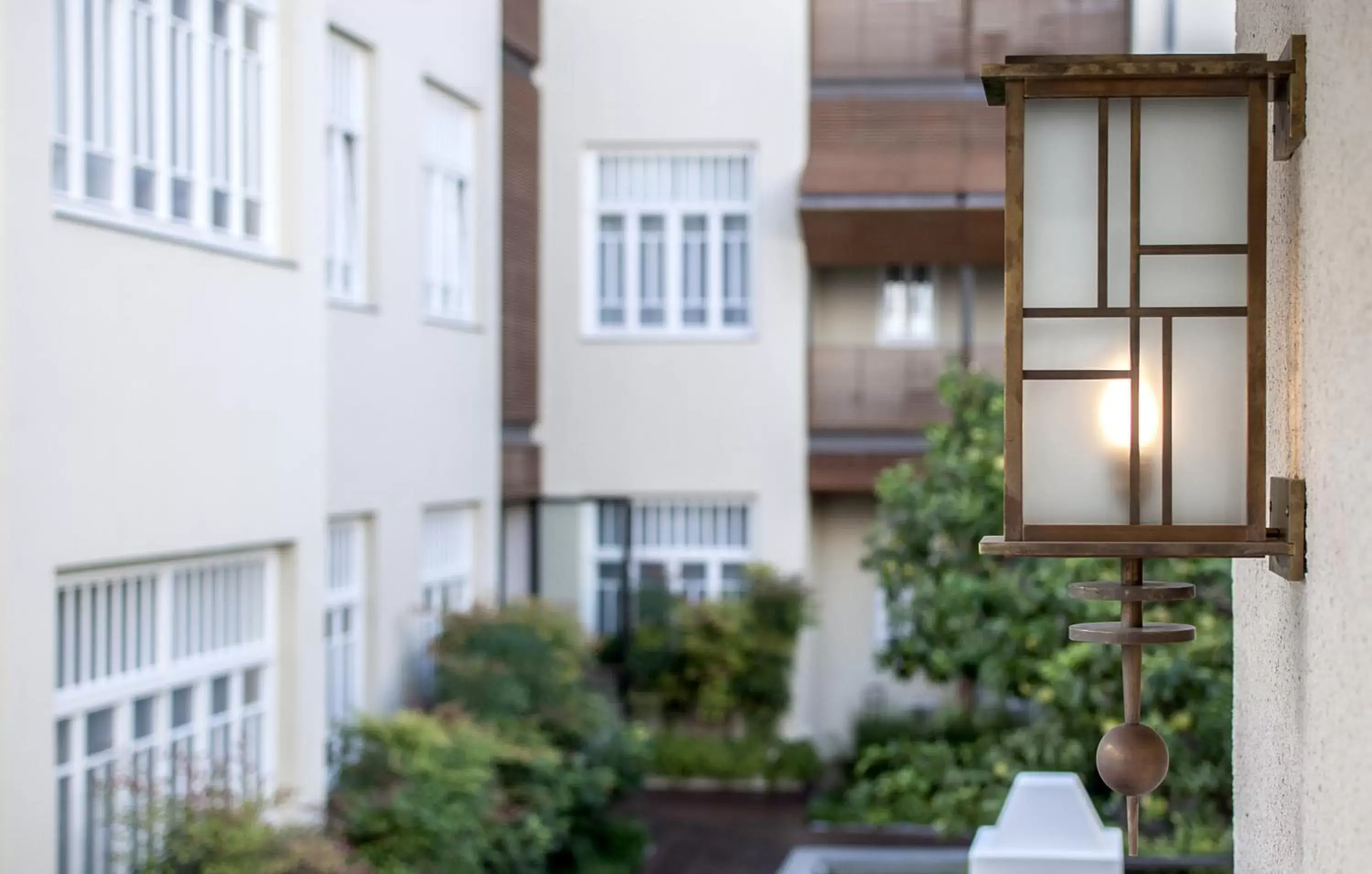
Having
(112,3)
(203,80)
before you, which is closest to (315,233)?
(203,80)

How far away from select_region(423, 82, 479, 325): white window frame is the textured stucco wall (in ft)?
37.5

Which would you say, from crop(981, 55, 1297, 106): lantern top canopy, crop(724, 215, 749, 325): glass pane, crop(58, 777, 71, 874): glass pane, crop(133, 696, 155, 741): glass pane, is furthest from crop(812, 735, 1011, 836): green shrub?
crop(981, 55, 1297, 106): lantern top canopy

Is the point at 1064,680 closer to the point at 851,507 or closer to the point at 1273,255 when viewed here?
the point at 1273,255

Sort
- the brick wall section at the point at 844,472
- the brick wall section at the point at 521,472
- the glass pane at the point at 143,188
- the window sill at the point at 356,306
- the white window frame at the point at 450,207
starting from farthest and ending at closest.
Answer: the brick wall section at the point at 844,472, the brick wall section at the point at 521,472, the white window frame at the point at 450,207, the window sill at the point at 356,306, the glass pane at the point at 143,188

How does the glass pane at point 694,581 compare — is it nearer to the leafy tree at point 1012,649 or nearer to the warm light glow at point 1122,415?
the leafy tree at point 1012,649

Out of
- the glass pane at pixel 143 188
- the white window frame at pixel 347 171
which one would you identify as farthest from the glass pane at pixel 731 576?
the glass pane at pixel 143 188

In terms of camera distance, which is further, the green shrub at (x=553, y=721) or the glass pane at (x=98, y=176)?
the green shrub at (x=553, y=721)

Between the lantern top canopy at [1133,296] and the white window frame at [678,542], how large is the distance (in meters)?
15.0

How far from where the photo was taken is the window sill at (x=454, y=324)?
1397 centimetres

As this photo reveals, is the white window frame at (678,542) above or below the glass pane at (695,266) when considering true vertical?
below

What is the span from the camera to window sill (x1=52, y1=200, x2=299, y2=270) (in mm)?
7535

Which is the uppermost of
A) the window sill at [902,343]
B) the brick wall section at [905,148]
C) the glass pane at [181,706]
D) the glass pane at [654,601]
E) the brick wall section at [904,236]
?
the brick wall section at [905,148]

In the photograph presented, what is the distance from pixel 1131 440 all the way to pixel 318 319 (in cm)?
741

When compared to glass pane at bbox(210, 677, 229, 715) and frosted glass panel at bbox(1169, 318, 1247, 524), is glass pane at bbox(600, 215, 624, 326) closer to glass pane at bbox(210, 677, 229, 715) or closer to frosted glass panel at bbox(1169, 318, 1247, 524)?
glass pane at bbox(210, 677, 229, 715)
